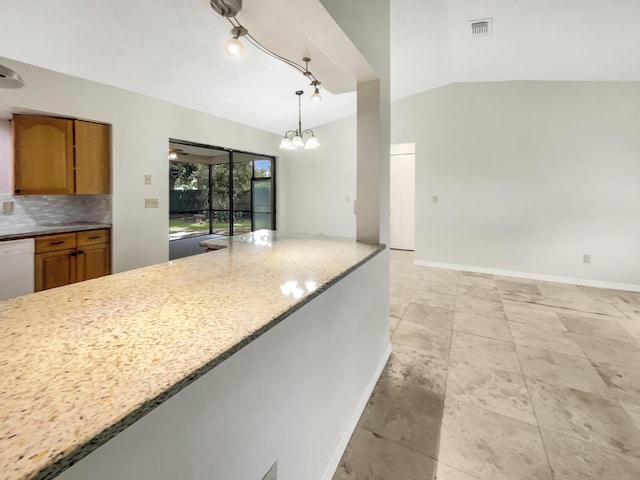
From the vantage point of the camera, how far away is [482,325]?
304 centimetres

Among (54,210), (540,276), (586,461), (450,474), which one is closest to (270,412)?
(450,474)

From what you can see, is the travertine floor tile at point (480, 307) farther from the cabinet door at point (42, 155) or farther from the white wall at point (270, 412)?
the cabinet door at point (42, 155)

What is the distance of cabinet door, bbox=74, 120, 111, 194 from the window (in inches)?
51.0

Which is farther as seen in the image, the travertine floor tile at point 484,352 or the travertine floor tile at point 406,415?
the travertine floor tile at point 484,352

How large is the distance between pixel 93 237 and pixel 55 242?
1.13 ft

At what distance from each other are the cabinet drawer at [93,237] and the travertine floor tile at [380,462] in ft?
10.5

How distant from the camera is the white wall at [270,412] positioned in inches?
23.1

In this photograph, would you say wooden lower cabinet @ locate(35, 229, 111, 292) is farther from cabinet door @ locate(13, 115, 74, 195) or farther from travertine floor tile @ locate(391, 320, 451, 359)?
travertine floor tile @ locate(391, 320, 451, 359)

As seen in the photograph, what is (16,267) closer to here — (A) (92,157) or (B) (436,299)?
(A) (92,157)

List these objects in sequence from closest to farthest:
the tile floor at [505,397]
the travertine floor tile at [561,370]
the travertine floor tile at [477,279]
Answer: the tile floor at [505,397] → the travertine floor tile at [561,370] → the travertine floor tile at [477,279]

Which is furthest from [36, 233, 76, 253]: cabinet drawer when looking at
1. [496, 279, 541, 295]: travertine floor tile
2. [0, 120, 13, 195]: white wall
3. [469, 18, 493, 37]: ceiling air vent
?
[496, 279, 541, 295]: travertine floor tile

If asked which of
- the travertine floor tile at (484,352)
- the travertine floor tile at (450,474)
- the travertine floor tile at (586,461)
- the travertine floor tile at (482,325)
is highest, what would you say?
the travertine floor tile at (482,325)

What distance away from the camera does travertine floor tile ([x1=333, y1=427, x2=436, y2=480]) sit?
4.73 feet

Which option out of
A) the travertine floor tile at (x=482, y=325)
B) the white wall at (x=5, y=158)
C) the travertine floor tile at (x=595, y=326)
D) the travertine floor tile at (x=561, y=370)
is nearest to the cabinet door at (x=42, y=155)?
the white wall at (x=5, y=158)
